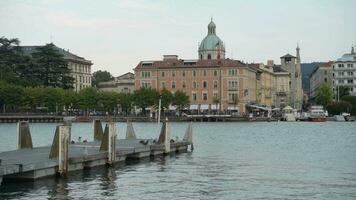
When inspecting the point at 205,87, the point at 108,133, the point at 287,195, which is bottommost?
the point at 287,195

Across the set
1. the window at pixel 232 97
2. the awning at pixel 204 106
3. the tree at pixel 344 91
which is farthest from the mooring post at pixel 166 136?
the tree at pixel 344 91

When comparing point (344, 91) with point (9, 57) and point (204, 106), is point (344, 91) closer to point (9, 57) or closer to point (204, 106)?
point (204, 106)

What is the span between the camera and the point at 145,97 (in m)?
152

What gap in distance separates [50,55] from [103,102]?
16.3 metres

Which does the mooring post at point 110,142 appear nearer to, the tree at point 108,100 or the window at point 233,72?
the tree at point 108,100

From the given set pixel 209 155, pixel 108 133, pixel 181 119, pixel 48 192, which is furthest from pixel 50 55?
pixel 48 192

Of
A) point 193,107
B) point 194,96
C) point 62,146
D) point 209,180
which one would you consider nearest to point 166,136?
point 209,180

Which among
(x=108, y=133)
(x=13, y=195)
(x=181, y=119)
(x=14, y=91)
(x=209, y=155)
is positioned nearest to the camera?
(x=13, y=195)

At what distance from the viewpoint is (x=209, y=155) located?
5603 cm

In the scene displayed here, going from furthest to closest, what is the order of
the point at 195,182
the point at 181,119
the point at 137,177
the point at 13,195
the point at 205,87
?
the point at 205,87 → the point at 181,119 → the point at 137,177 → the point at 195,182 → the point at 13,195

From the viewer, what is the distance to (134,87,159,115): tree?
5945 inches

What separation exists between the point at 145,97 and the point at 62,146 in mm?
116105

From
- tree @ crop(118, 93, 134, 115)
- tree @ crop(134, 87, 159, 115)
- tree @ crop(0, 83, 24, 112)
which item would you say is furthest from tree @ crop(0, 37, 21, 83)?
tree @ crop(134, 87, 159, 115)

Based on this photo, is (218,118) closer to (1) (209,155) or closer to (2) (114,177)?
(1) (209,155)
